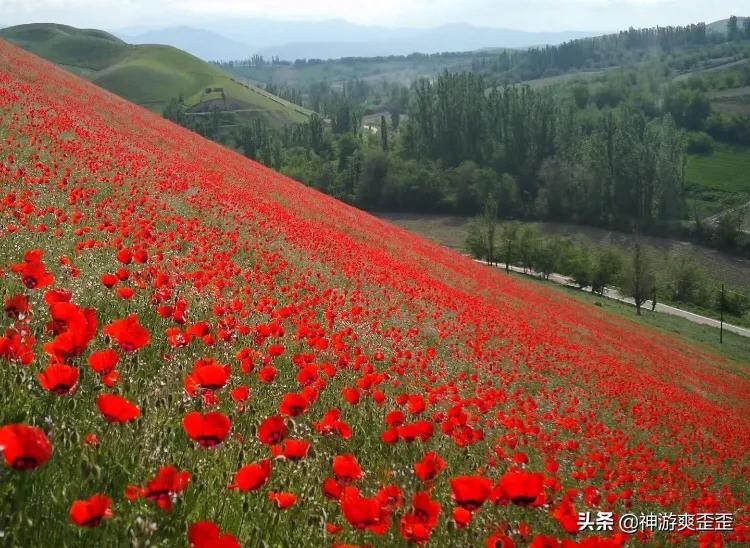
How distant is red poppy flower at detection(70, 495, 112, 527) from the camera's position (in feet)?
6.92

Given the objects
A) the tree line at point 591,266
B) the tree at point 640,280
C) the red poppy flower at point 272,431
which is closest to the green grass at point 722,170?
the tree line at point 591,266

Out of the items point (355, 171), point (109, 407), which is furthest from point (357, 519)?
point (355, 171)

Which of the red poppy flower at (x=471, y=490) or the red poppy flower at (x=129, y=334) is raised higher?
the red poppy flower at (x=129, y=334)

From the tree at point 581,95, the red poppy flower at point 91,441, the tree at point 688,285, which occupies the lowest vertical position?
the tree at point 688,285

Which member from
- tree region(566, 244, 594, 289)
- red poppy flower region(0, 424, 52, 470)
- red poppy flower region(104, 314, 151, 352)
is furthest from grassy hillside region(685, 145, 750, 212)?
red poppy flower region(0, 424, 52, 470)

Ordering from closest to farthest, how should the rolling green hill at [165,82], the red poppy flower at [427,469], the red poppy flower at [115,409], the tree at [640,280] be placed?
1. the red poppy flower at [115,409]
2. the red poppy flower at [427,469]
3. the tree at [640,280]
4. the rolling green hill at [165,82]

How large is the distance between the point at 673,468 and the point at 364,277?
22.5ft

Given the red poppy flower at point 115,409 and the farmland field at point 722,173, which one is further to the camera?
the farmland field at point 722,173

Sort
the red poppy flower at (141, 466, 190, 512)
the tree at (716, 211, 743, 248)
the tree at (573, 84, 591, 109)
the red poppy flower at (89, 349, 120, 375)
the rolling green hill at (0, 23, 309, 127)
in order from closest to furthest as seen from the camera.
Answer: the red poppy flower at (141, 466, 190, 512) → the red poppy flower at (89, 349, 120, 375) → the tree at (716, 211, 743, 248) → the rolling green hill at (0, 23, 309, 127) → the tree at (573, 84, 591, 109)

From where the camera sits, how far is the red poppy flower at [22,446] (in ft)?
6.71

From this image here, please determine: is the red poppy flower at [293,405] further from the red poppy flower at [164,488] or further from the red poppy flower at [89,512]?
the red poppy flower at [89,512]

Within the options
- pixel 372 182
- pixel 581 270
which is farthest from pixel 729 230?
pixel 372 182

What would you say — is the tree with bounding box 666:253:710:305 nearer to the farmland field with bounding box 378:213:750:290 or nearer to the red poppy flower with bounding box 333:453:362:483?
the farmland field with bounding box 378:213:750:290

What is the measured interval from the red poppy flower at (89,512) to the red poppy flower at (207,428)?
21.3 inches
